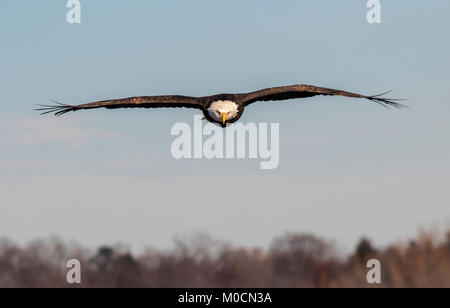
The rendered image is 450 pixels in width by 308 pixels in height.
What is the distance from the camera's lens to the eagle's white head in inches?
993

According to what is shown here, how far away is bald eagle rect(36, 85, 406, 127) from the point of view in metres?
25.2

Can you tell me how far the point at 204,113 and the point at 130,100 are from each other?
6.36ft

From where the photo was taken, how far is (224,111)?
→ 2523cm

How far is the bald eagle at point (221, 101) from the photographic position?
Answer: 2523cm

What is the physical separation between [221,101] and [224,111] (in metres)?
0.27

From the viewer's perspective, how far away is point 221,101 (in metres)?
25.3

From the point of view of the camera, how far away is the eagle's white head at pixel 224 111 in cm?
2522
